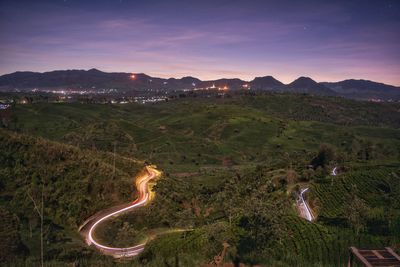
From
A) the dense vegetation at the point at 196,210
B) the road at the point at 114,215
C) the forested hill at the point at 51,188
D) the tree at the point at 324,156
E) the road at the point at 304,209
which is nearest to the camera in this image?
the dense vegetation at the point at 196,210

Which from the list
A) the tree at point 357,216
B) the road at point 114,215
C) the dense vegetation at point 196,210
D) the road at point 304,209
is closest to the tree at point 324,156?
the dense vegetation at point 196,210

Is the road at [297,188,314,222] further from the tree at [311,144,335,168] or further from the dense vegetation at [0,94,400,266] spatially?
the tree at [311,144,335,168]

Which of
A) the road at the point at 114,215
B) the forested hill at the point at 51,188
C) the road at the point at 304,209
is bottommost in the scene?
the road at the point at 304,209

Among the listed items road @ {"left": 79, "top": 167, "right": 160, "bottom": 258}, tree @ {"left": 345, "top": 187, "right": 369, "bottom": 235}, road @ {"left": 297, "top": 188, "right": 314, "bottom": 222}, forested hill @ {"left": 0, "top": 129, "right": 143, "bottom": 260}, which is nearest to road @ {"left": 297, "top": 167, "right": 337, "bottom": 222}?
road @ {"left": 297, "top": 188, "right": 314, "bottom": 222}

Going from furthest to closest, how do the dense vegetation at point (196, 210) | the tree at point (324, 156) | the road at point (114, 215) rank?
the tree at point (324, 156), the road at point (114, 215), the dense vegetation at point (196, 210)

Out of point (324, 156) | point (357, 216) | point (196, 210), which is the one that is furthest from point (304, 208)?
point (324, 156)

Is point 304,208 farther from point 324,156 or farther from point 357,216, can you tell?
point 324,156

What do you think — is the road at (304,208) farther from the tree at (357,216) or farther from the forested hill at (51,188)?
the forested hill at (51,188)

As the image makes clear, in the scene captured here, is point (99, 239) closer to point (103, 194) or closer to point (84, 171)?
point (103, 194)
